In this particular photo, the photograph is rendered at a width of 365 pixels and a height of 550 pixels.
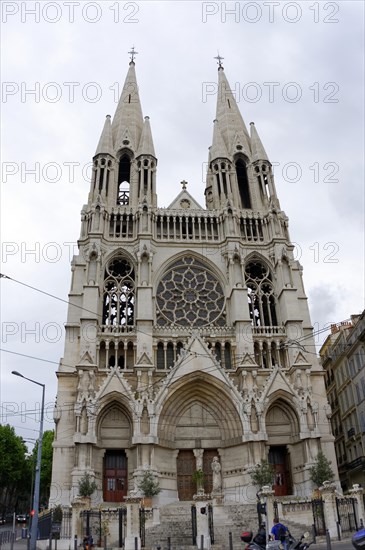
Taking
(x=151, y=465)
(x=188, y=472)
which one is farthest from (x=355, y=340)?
(x=151, y=465)

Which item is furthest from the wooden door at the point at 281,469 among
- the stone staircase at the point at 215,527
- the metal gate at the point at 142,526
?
the metal gate at the point at 142,526

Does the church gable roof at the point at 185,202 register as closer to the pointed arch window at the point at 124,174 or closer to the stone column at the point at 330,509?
the pointed arch window at the point at 124,174

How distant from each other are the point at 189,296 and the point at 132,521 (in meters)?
18.7

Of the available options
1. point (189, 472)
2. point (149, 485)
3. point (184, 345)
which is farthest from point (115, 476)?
point (184, 345)

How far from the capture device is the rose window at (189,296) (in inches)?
1394

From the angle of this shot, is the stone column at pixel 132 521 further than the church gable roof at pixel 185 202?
No

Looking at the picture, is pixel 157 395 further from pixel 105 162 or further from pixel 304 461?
pixel 105 162

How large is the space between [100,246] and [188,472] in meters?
16.7

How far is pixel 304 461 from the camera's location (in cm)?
2947

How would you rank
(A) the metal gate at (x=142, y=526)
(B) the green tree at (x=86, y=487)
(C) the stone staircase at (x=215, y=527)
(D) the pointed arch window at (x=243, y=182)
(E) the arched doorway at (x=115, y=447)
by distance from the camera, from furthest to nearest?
1. (D) the pointed arch window at (x=243, y=182)
2. (E) the arched doorway at (x=115, y=447)
3. (B) the green tree at (x=86, y=487)
4. (C) the stone staircase at (x=215, y=527)
5. (A) the metal gate at (x=142, y=526)

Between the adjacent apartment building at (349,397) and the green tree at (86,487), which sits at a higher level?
the adjacent apartment building at (349,397)

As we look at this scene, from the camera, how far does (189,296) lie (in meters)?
36.4

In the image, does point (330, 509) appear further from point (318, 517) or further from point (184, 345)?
point (184, 345)

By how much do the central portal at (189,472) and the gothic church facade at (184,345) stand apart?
2.6 inches
